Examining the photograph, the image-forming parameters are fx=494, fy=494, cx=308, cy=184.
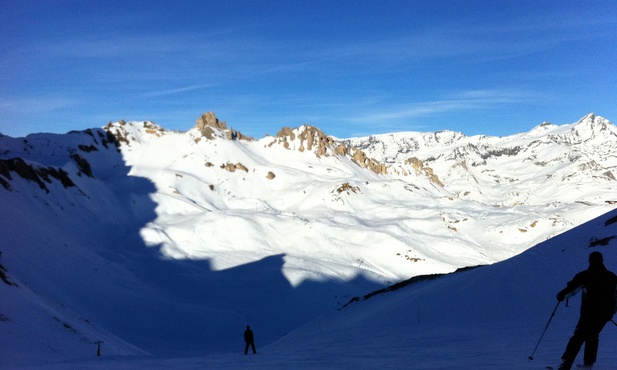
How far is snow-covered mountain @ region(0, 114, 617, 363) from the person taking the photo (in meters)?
30.5

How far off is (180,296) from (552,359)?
3644 centimetres

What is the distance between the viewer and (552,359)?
891 cm

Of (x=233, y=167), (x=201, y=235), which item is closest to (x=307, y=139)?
(x=233, y=167)

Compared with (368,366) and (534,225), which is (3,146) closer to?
(368,366)

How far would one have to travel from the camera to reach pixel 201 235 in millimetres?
61000

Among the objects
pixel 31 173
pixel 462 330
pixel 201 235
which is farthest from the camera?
pixel 201 235

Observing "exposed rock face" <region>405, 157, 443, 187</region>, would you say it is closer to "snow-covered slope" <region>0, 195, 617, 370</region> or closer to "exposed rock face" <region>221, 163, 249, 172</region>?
"exposed rock face" <region>221, 163, 249, 172</region>

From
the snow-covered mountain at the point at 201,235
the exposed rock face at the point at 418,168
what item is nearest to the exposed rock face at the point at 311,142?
the snow-covered mountain at the point at 201,235

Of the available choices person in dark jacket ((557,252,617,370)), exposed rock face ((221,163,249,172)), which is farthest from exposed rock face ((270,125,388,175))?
person in dark jacket ((557,252,617,370))

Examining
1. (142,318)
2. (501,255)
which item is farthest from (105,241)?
(501,255)

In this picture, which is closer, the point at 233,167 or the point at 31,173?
the point at 31,173

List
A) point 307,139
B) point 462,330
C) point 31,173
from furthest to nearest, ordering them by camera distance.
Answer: point 307,139 → point 31,173 → point 462,330

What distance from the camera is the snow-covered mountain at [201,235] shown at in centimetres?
3053

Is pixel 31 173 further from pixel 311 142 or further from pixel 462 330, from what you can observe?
pixel 311 142
